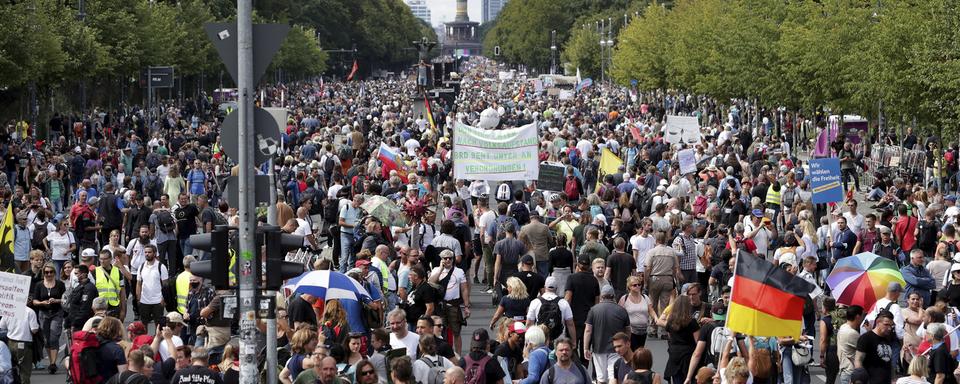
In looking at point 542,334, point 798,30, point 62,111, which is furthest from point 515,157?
point 62,111

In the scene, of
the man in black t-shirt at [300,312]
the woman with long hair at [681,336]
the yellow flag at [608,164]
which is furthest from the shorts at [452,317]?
the yellow flag at [608,164]

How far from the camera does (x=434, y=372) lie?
12.8 metres

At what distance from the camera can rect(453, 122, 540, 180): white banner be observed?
2738 cm

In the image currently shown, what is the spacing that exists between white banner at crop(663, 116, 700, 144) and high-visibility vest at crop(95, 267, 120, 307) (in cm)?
2532

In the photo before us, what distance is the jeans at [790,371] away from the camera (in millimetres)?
14375

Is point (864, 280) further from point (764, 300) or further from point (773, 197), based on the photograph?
point (773, 197)

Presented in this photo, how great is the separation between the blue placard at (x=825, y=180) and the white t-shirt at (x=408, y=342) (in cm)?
1168

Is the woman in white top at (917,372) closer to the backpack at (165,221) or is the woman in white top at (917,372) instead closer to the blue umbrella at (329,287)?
the blue umbrella at (329,287)

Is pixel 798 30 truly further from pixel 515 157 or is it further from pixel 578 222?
pixel 578 222

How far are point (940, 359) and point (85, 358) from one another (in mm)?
6406

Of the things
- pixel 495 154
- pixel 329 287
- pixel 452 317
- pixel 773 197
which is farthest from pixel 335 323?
pixel 773 197

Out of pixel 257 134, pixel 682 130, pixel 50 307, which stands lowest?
pixel 50 307

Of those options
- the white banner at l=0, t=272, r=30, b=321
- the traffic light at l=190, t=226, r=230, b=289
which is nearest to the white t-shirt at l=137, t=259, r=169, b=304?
the white banner at l=0, t=272, r=30, b=321

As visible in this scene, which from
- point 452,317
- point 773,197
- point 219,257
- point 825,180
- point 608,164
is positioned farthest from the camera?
Answer: point 608,164
